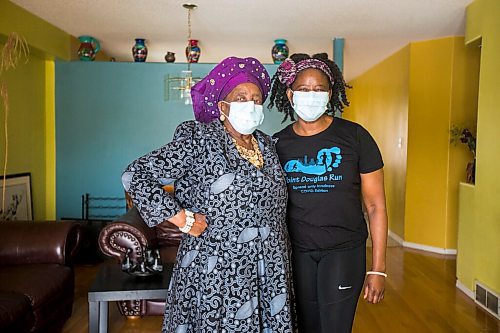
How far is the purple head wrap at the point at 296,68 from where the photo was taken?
1761 millimetres

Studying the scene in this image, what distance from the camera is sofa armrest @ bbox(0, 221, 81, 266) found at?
3025 mm

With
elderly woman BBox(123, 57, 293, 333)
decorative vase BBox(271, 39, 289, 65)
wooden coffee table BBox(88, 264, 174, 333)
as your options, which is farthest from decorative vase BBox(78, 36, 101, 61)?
elderly woman BBox(123, 57, 293, 333)

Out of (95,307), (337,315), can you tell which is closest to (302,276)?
(337,315)

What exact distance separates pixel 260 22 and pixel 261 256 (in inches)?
134

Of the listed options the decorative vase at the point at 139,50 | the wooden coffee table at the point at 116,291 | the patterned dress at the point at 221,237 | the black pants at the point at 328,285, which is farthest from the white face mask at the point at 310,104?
the decorative vase at the point at 139,50

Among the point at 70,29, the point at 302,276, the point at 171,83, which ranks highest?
the point at 70,29

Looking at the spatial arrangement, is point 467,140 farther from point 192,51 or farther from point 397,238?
point 192,51

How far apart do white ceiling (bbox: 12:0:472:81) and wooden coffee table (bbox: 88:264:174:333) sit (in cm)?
224

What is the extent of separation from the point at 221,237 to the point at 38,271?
1753mm

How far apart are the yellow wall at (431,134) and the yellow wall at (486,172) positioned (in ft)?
3.88

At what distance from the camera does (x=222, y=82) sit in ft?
5.47

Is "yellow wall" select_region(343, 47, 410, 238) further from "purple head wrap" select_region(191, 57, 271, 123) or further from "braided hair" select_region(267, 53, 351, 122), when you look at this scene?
"purple head wrap" select_region(191, 57, 271, 123)

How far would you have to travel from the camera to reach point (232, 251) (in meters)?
1.56

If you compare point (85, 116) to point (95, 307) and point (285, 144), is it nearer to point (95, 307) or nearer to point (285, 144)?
point (95, 307)
